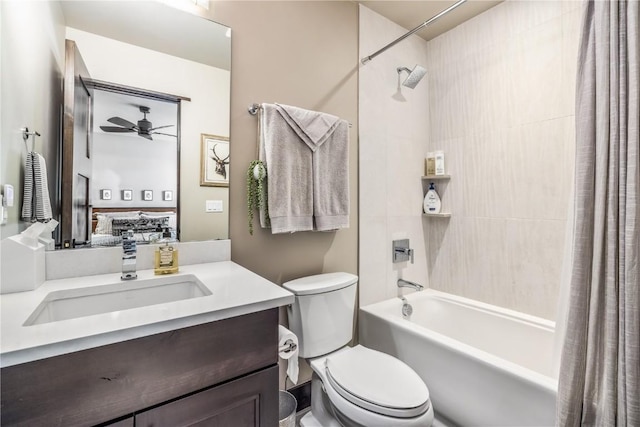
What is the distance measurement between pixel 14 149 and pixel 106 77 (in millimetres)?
431

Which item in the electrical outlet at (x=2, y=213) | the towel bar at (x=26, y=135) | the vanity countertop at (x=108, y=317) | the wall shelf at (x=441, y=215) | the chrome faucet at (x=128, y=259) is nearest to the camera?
the vanity countertop at (x=108, y=317)

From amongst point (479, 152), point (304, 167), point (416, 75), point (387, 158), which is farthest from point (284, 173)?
point (479, 152)

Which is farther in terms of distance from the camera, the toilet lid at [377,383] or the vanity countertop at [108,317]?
the toilet lid at [377,383]

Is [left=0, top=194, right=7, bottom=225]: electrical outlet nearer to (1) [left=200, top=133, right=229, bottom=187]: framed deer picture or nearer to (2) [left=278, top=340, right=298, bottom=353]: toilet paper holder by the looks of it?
(1) [left=200, top=133, right=229, bottom=187]: framed deer picture

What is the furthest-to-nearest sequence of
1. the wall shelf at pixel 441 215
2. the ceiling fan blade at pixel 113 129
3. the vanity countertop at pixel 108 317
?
1. the wall shelf at pixel 441 215
2. the ceiling fan blade at pixel 113 129
3. the vanity countertop at pixel 108 317

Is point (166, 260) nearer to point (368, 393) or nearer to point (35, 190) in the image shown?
point (35, 190)

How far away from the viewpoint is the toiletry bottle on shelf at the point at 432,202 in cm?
214

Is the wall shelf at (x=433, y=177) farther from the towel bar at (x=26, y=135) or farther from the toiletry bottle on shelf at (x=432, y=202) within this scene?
the towel bar at (x=26, y=135)

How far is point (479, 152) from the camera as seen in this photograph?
76.5 inches

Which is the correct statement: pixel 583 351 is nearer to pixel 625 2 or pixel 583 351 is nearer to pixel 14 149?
pixel 625 2

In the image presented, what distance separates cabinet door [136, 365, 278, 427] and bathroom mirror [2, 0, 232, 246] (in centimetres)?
71

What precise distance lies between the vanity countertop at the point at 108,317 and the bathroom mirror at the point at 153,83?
29cm

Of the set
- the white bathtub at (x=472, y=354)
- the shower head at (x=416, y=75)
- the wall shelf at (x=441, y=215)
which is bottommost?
the white bathtub at (x=472, y=354)

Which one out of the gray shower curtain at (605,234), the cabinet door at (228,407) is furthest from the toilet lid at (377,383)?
the gray shower curtain at (605,234)
